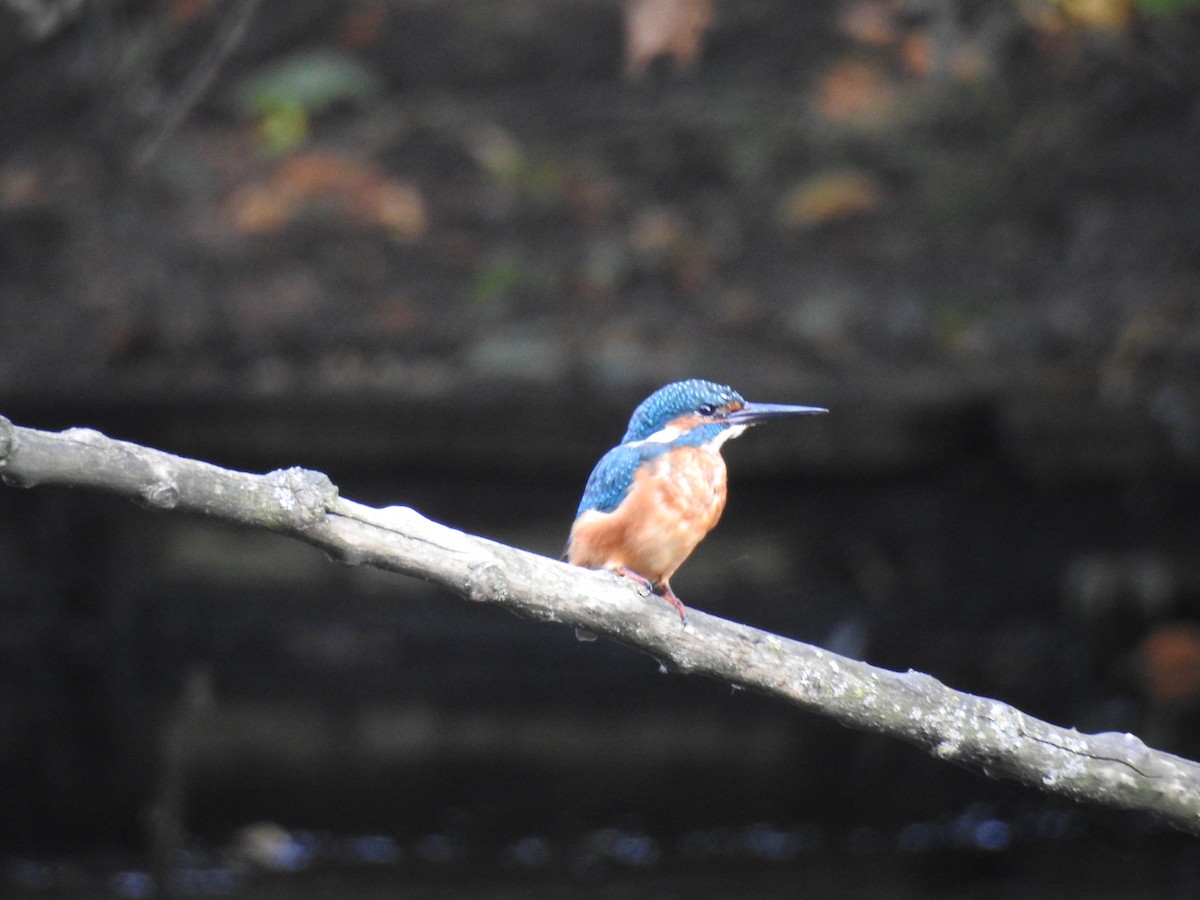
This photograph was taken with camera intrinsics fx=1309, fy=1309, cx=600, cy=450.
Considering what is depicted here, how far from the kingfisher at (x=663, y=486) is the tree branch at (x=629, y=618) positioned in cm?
36

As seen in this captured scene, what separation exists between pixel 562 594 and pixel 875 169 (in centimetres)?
341

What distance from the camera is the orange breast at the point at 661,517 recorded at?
2346 mm

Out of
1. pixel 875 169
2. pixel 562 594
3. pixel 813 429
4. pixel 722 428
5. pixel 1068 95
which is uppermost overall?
pixel 1068 95

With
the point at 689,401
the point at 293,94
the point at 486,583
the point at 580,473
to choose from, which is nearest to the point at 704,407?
the point at 689,401

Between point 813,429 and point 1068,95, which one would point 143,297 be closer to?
point 813,429

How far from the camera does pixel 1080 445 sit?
391 centimetres

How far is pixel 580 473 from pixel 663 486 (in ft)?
6.29

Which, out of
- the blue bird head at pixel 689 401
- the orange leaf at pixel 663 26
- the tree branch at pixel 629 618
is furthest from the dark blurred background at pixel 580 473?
the tree branch at pixel 629 618

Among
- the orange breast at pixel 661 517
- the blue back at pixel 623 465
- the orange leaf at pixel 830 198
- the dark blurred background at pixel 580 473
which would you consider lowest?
the orange breast at pixel 661 517

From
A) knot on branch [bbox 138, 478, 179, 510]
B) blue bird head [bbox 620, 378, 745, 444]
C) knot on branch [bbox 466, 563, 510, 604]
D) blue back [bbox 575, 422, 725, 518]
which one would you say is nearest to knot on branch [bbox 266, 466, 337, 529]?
knot on branch [bbox 138, 478, 179, 510]

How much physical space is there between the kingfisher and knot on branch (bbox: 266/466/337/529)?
2.33 feet

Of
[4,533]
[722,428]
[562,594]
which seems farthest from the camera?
[4,533]

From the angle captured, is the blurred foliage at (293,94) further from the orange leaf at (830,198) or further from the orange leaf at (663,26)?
the orange leaf at (663,26)

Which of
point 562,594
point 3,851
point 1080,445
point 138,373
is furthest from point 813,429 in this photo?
point 3,851
